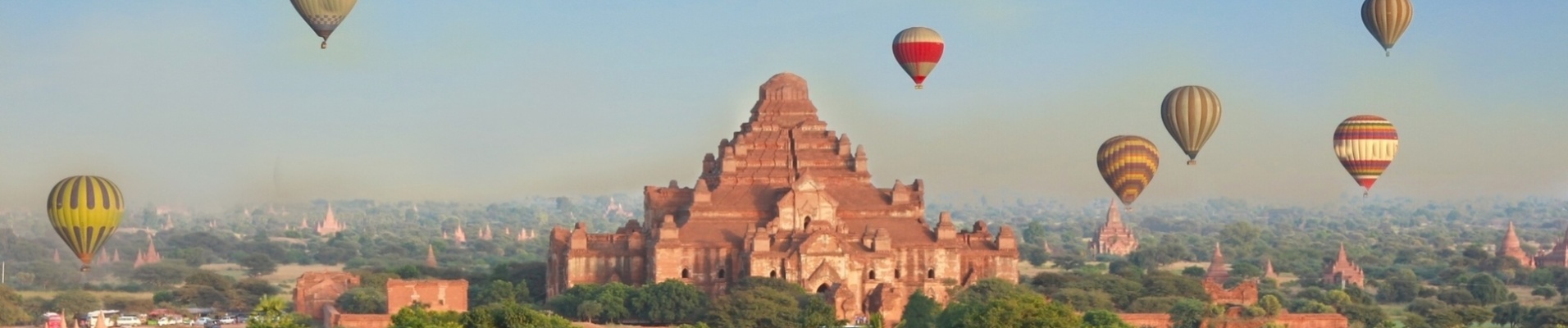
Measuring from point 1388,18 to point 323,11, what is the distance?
2314 centimetres

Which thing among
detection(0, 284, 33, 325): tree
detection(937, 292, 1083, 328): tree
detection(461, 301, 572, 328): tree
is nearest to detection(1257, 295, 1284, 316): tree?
detection(937, 292, 1083, 328): tree

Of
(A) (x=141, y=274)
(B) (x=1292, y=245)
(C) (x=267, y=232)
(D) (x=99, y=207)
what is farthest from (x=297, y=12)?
(C) (x=267, y=232)

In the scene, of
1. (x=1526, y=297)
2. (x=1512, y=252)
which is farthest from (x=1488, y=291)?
(x=1512, y=252)

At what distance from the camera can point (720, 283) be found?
69312mm

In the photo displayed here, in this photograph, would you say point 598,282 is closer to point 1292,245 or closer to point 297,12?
point 297,12

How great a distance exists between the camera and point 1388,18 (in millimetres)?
73438

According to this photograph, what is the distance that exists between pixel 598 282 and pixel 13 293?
18050 millimetres

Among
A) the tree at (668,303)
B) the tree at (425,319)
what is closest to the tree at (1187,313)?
the tree at (668,303)

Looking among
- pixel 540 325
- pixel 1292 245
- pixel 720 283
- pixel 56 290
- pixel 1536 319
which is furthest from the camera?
pixel 1292 245

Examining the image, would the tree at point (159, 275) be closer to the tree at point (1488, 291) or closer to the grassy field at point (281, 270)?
the grassy field at point (281, 270)

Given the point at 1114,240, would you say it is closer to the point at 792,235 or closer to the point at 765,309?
the point at 792,235

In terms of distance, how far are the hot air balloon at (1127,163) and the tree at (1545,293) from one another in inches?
1227

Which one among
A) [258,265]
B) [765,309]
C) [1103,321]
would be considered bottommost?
[1103,321]

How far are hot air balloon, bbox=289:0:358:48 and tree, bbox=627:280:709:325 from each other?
779cm
